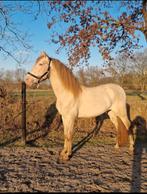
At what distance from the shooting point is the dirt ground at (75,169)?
2.87m

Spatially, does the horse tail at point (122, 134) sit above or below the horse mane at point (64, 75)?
below

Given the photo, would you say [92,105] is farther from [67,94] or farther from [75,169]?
[75,169]

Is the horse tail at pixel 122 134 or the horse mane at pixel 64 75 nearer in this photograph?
the horse mane at pixel 64 75

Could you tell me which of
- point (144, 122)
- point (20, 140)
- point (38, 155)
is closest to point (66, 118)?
point (38, 155)

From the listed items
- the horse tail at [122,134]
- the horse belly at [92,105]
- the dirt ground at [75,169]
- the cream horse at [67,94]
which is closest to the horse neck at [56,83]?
the cream horse at [67,94]

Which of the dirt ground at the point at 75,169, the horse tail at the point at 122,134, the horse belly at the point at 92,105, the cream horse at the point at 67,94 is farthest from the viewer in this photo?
the horse tail at the point at 122,134

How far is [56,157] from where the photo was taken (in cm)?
416

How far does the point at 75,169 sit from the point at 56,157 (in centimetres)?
71

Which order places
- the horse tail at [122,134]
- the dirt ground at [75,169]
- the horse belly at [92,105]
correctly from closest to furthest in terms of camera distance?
the dirt ground at [75,169]
the horse belly at [92,105]
the horse tail at [122,134]

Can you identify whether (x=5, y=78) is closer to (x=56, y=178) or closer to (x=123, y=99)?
(x=123, y=99)

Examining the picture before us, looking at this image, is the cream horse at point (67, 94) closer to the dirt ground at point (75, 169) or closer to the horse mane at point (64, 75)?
the horse mane at point (64, 75)

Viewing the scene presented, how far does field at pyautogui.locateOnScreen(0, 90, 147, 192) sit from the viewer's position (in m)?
2.95

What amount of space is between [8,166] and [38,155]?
75cm

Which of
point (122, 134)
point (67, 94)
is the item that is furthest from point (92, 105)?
point (122, 134)
